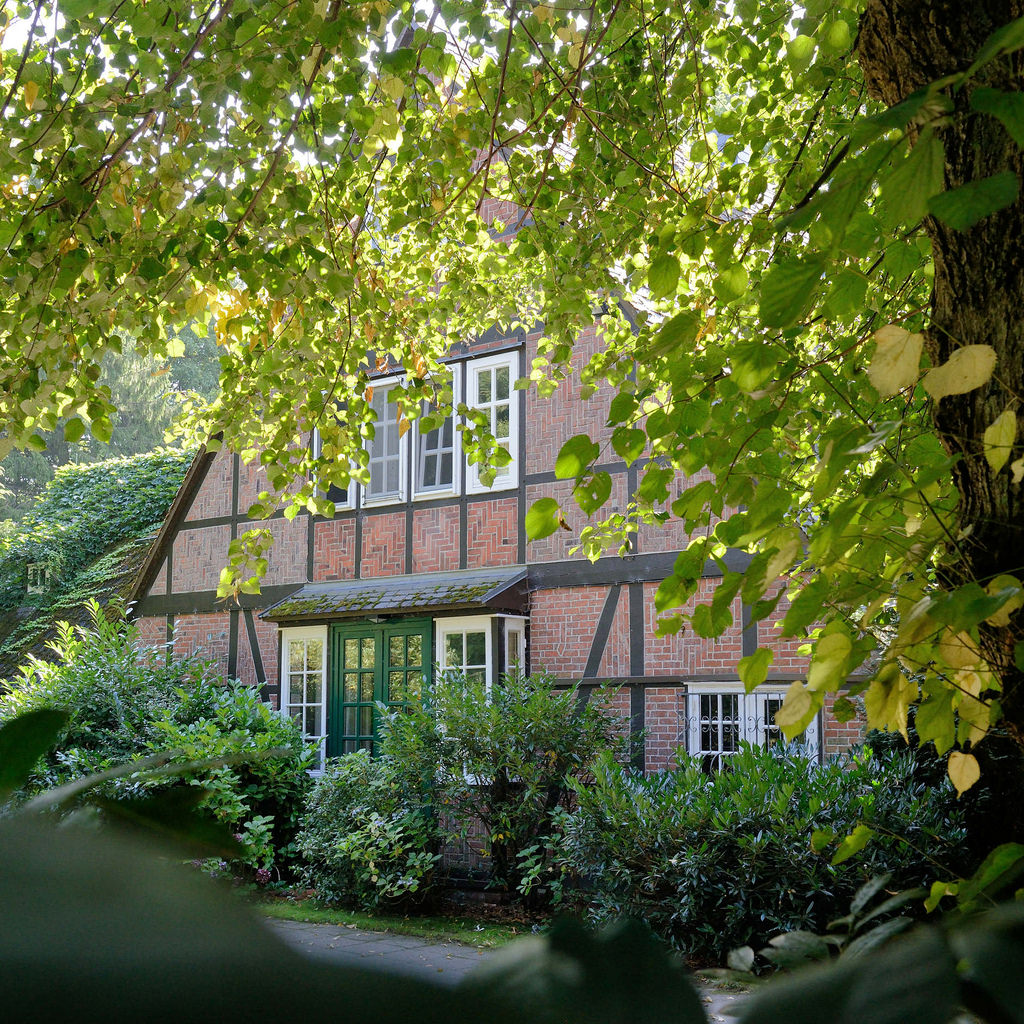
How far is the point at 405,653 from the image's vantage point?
1045 centimetres

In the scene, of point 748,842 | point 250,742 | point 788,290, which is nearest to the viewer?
point 788,290

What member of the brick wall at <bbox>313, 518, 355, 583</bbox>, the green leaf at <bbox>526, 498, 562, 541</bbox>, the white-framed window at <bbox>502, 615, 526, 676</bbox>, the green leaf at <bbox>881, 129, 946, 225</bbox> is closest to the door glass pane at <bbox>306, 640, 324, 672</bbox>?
the brick wall at <bbox>313, 518, 355, 583</bbox>

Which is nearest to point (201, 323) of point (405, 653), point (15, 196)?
point (15, 196)

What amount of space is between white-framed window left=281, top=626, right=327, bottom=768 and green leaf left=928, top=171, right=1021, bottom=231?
10397 mm

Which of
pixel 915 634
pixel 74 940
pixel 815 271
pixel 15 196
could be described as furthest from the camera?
pixel 15 196

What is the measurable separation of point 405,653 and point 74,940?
10368 mm

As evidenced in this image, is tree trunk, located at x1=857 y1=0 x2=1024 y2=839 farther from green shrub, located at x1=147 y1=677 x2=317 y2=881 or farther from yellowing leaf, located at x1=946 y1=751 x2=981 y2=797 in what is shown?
green shrub, located at x1=147 y1=677 x2=317 y2=881

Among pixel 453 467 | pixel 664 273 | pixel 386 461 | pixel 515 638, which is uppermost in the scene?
pixel 386 461

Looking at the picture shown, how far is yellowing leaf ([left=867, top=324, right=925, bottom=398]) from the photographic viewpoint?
1.24 m

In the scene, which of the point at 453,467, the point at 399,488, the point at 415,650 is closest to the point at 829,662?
the point at 453,467

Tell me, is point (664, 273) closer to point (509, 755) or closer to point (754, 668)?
point (754, 668)

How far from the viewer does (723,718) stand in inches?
338

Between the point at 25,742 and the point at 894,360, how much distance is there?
1150mm

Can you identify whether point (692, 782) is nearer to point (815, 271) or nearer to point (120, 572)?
point (815, 271)
